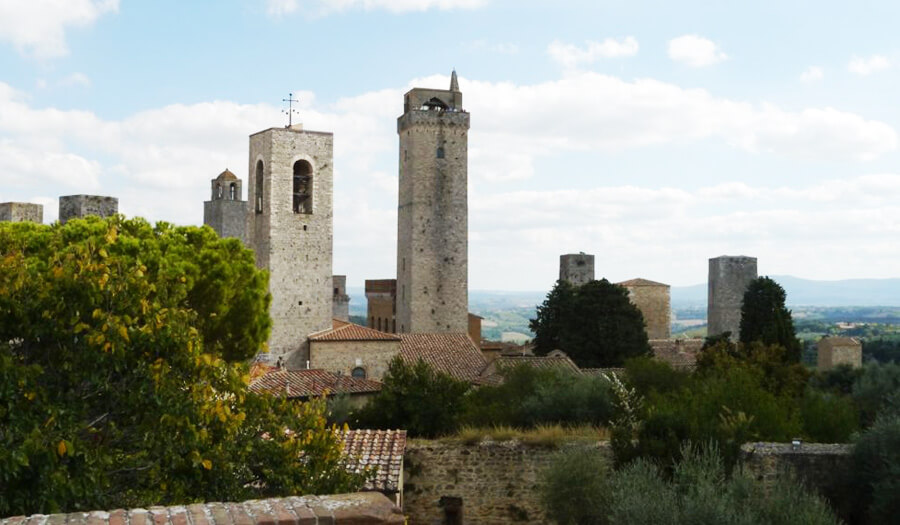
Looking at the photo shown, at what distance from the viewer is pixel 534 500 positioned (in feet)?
50.0

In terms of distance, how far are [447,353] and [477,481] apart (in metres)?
20.7

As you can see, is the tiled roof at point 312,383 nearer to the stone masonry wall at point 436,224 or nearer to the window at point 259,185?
the window at point 259,185

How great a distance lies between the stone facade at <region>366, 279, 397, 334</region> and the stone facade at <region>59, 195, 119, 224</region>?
1143 inches

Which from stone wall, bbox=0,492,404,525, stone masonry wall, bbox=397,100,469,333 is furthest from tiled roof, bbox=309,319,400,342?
stone wall, bbox=0,492,404,525

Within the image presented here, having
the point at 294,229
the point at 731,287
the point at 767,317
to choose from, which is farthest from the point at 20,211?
the point at 731,287

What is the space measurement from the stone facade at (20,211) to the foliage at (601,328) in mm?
23151

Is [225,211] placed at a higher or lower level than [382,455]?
higher

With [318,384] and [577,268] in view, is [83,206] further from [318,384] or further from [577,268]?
[577,268]

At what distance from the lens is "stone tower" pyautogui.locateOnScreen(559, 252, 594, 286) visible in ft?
189

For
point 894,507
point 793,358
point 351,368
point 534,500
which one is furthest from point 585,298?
point 894,507

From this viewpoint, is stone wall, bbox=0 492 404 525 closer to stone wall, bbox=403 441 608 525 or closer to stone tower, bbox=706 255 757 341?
stone wall, bbox=403 441 608 525

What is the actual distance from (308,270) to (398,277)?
41.9 feet

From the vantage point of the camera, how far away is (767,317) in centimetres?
4078

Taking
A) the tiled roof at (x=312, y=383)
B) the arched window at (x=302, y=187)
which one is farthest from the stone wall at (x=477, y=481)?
the arched window at (x=302, y=187)
